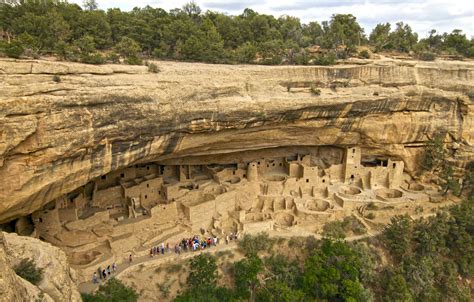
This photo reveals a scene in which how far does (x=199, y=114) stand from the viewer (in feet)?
44.8

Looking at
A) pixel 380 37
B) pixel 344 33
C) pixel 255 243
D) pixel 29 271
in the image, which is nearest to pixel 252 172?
pixel 255 243

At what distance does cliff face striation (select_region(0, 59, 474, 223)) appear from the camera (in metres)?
10.1

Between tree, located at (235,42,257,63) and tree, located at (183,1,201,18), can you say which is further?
tree, located at (183,1,201,18)

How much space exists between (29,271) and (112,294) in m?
4.66

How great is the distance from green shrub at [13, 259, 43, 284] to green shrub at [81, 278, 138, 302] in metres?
4.02

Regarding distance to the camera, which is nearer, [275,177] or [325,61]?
[325,61]

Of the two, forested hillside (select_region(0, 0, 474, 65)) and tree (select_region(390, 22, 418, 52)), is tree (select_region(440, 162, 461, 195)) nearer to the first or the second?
forested hillside (select_region(0, 0, 474, 65))

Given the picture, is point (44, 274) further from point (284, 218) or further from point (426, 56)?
point (426, 56)

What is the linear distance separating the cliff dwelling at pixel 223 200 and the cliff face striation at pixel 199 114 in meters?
1.15

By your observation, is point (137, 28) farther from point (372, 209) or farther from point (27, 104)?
point (372, 209)

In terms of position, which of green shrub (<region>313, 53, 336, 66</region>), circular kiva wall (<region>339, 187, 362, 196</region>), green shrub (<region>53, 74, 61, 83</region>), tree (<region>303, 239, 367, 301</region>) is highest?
green shrub (<region>313, 53, 336, 66</region>)

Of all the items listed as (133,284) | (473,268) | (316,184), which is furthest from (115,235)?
(473,268)

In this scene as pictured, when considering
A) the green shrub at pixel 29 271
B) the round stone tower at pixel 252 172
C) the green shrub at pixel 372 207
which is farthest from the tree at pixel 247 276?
the green shrub at pixel 29 271

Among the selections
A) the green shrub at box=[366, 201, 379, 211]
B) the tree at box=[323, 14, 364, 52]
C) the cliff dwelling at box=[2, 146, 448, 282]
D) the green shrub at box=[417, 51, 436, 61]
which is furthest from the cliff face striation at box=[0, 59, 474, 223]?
the tree at box=[323, 14, 364, 52]
